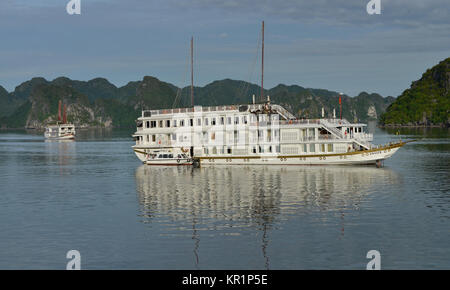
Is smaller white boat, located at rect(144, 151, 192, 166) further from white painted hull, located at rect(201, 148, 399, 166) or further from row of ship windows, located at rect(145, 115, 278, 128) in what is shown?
white painted hull, located at rect(201, 148, 399, 166)

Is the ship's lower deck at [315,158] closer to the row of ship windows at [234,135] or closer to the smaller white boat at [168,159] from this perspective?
the row of ship windows at [234,135]

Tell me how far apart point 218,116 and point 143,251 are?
5321 centimetres

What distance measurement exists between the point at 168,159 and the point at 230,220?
1810 inches

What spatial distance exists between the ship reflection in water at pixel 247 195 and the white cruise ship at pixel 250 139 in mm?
2307

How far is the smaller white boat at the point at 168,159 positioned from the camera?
83250 mm

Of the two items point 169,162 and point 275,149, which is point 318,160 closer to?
point 275,149

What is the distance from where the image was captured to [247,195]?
5184 cm

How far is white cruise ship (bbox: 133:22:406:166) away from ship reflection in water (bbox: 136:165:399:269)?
2307mm

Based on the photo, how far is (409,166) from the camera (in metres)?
80.8

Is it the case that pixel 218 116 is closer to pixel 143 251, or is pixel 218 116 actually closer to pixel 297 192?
pixel 297 192

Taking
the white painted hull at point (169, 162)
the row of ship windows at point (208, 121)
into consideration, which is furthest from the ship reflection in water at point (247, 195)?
the row of ship windows at point (208, 121)

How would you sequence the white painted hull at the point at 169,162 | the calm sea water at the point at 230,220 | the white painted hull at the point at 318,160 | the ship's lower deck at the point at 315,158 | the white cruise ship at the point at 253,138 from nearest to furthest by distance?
the calm sea water at the point at 230,220, the ship's lower deck at the point at 315,158, the white painted hull at the point at 318,160, the white cruise ship at the point at 253,138, the white painted hull at the point at 169,162

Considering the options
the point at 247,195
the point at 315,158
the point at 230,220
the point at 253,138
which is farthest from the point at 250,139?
the point at 230,220
